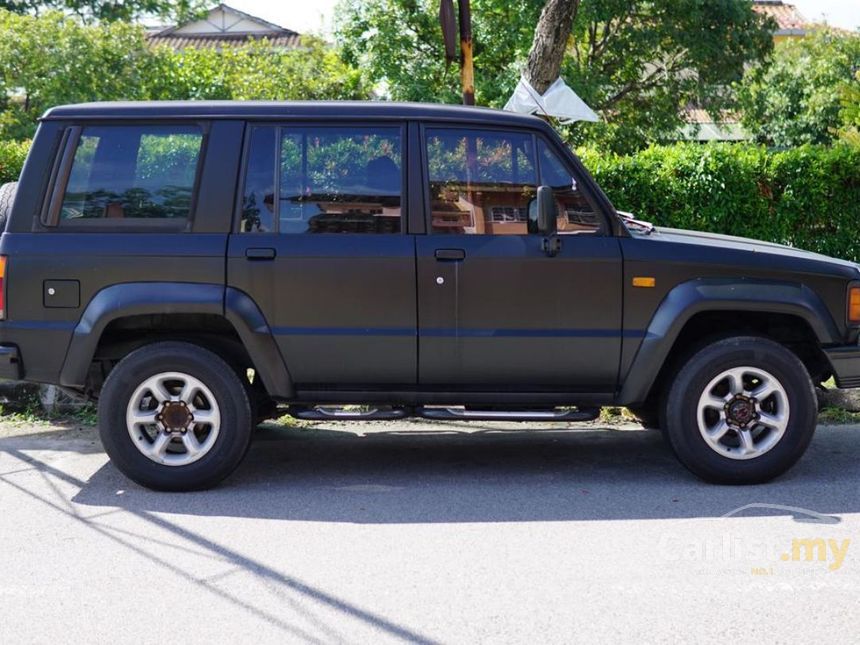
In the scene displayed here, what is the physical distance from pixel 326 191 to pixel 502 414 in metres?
1.54

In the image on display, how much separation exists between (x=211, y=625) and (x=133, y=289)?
2.25 meters

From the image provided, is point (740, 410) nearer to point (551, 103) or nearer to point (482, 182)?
point (482, 182)

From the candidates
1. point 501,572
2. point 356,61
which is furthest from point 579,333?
point 356,61

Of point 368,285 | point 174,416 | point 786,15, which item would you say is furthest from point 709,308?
point 786,15

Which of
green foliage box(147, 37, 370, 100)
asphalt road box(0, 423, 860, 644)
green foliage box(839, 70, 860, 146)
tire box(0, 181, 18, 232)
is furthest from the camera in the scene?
green foliage box(147, 37, 370, 100)

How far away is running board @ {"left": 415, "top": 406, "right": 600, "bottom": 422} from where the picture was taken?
5793 millimetres

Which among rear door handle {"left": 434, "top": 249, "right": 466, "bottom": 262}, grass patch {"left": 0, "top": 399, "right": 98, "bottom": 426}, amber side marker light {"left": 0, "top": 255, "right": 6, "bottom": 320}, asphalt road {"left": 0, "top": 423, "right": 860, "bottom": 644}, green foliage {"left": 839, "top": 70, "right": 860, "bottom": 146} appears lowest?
asphalt road {"left": 0, "top": 423, "right": 860, "bottom": 644}

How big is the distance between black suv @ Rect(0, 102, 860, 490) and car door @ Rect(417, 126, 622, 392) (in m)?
0.01

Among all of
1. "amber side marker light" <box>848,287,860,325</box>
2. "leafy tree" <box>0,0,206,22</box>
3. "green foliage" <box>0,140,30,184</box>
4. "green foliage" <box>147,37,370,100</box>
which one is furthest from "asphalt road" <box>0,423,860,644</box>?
"leafy tree" <box>0,0,206,22</box>

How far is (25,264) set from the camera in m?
5.76

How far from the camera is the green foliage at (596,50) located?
Result: 16.1 metres

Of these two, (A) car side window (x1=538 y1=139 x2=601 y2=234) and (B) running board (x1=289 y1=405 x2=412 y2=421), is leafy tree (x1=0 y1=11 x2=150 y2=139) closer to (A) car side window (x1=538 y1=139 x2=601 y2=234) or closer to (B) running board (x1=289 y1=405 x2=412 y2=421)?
(B) running board (x1=289 y1=405 x2=412 y2=421)

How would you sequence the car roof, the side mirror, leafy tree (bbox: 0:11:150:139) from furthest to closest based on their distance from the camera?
leafy tree (bbox: 0:11:150:139) → the car roof → the side mirror

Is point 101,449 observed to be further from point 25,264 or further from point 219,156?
point 219,156
